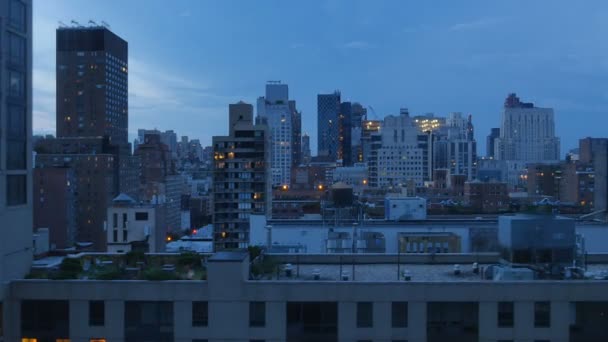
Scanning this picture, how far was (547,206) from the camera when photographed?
59.1 ft

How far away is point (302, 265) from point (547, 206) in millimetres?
6666

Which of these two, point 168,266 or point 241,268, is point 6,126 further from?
point 241,268

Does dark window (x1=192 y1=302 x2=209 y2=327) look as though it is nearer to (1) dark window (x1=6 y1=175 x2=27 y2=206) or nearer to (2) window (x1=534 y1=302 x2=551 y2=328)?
(1) dark window (x1=6 y1=175 x2=27 y2=206)

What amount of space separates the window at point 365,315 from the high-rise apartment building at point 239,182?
5072 centimetres

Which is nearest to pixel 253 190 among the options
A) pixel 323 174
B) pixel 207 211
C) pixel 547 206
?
pixel 547 206

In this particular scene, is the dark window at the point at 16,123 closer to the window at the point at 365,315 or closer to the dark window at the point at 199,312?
the dark window at the point at 199,312

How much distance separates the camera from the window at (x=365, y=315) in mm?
14461

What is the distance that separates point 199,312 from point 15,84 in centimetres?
687

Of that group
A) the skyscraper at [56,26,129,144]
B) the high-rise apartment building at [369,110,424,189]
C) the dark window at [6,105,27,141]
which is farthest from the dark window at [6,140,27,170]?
the high-rise apartment building at [369,110,424,189]

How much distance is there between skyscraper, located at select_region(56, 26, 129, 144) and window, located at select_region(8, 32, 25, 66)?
143 m

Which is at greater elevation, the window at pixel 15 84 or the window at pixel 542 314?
the window at pixel 15 84

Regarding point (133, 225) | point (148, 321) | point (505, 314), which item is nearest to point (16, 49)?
point (148, 321)

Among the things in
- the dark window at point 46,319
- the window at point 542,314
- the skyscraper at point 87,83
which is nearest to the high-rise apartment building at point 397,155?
the skyscraper at point 87,83

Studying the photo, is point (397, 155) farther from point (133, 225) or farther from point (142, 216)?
point (133, 225)
